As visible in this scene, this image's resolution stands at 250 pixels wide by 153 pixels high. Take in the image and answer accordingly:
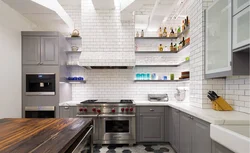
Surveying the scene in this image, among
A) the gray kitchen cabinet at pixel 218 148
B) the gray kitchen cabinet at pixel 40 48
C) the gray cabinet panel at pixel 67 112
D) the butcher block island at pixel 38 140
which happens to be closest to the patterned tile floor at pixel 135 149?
the gray cabinet panel at pixel 67 112

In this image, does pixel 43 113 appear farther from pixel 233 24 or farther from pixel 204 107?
pixel 233 24

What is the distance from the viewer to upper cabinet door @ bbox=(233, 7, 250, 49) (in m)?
1.57

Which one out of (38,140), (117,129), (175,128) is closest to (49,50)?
(117,129)

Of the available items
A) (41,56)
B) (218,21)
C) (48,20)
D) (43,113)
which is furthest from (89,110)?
(218,21)

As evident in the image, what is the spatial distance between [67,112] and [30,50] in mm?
1647

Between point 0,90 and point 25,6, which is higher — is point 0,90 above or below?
below

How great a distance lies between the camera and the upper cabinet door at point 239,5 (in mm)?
1588

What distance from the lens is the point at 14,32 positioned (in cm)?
320

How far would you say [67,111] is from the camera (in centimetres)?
348

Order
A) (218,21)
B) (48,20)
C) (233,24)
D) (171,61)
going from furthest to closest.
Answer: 1. (171,61)
2. (48,20)
3. (218,21)
4. (233,24)

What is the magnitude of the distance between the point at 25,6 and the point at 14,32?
26.5 inches

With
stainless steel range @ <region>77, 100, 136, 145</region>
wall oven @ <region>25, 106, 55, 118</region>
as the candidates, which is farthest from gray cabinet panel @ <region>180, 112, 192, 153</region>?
wall oven @ <region>25, 106, 55, 118</region>

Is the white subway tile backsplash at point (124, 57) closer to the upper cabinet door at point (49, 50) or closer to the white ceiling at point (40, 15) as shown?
the white ceiling at point (40, 15)

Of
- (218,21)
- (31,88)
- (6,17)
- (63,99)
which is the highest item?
(6,17)
